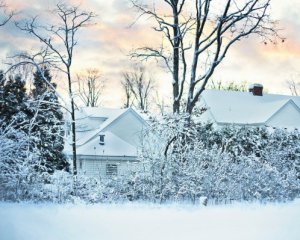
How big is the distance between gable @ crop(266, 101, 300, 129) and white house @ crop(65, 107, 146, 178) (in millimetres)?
9945

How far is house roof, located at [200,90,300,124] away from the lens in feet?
126

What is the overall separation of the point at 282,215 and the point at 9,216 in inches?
245

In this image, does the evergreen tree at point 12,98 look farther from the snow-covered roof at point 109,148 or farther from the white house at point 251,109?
the white house at point 251,109

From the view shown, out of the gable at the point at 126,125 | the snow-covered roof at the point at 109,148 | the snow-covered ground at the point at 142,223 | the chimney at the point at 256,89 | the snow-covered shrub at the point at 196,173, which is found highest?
the chimney at the point at 256,89

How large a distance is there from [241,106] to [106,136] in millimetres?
10726

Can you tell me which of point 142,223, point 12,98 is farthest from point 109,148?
point 142,223

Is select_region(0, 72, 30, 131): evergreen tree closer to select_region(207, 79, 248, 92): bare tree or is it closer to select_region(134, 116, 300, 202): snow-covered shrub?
select_region(134, 116, 300, 202): snow-covered shrub

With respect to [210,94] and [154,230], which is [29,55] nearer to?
[210,94]

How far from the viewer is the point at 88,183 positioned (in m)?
13.1

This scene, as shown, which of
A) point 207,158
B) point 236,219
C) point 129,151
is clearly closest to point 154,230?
point 236,219

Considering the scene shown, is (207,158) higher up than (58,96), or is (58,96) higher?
(58,96)

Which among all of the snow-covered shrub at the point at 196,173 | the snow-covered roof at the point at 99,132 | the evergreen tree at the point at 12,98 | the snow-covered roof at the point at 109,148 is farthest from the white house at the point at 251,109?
the snow-covered shrub at the point at 196,173

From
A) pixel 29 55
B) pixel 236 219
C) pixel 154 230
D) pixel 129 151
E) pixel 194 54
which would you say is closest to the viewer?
pixel 154 230

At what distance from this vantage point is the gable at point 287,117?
127 feet
